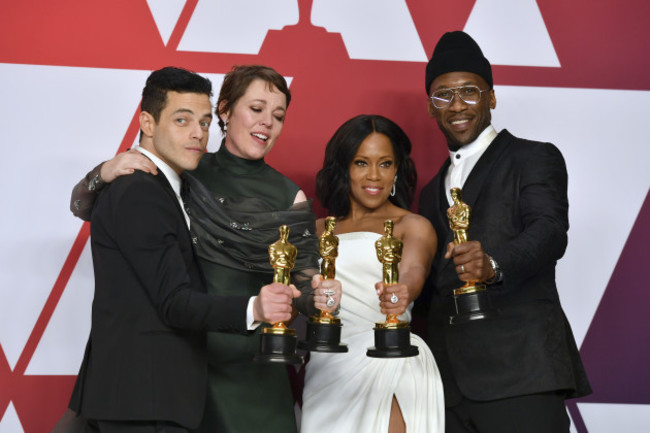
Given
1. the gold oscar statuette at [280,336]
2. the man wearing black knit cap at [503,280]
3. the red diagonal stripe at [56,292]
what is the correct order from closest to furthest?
1. the gold oscar statuette at [280,336]
2. the man wearing black knit cap at [503,280]
3. the red diagonal stripe at [56,292]

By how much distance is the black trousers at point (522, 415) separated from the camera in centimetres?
288

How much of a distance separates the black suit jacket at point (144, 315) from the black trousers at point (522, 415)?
1128mm

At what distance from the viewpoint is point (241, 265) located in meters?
2.79

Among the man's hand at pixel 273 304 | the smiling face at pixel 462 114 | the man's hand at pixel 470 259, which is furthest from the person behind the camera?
the smiling face at pixel 462 114

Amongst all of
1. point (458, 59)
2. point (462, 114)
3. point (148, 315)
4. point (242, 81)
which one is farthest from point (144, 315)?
point (458, 59)

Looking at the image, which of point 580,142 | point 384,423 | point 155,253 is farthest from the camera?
point 580,142

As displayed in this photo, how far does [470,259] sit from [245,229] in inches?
31.3

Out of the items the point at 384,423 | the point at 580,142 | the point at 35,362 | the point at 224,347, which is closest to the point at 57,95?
the point at 35,362

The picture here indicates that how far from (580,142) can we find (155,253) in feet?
9.01

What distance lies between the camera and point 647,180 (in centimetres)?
423

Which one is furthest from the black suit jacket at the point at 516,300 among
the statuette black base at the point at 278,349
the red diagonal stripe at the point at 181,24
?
the red diagonal stripe at the point at 181,24

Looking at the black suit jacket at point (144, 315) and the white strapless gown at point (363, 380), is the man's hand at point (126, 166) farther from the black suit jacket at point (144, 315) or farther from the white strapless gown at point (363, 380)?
the white strapless gown at point (363, 380)

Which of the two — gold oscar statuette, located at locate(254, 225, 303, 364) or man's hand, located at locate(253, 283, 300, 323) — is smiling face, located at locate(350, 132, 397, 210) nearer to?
gold oscar statuette, located at locate(254, 225, 303, 364)

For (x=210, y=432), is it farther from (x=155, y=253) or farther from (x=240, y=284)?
(x=155, y=253)
